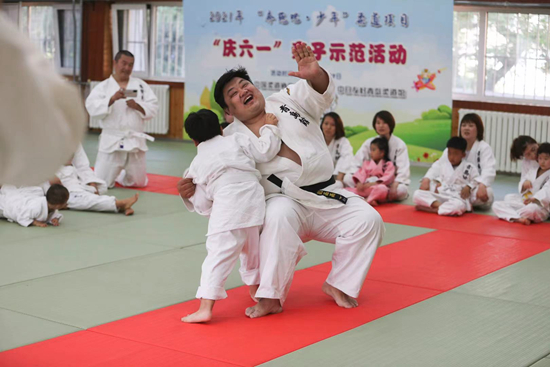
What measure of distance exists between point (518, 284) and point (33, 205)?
337 cm

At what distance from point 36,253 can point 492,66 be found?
6.37 meters

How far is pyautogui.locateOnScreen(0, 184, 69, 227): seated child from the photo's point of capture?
515cm

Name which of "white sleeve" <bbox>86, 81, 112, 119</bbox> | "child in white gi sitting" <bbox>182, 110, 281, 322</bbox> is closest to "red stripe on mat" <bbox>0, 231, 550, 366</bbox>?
"child in white gi sitting" <bbox>182, 110, 281, 322</bbox>

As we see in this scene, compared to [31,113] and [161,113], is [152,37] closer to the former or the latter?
[161,113]

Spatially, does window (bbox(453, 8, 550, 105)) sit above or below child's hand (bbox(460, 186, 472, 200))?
above

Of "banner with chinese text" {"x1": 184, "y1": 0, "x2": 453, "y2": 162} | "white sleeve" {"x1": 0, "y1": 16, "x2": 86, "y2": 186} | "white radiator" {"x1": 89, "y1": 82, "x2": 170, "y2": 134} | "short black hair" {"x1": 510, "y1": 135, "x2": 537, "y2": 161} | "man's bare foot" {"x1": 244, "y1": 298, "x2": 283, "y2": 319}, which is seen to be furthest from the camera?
"white radiator" {"x1": 89, "y1": 82, "x2": 170, "y2": 134}

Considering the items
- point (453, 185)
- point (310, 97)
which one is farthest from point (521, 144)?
point (310, 97)

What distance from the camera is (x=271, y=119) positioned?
3383mm

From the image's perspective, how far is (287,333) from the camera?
3010 mm

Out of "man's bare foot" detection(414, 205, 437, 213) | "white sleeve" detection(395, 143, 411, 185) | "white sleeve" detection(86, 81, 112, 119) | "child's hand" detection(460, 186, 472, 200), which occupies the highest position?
"white sleeve" detection(86, 81, 112, 119)

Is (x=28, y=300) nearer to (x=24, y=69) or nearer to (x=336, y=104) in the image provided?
(x=24, y=69)

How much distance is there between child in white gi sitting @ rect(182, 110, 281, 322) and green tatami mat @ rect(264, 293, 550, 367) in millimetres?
541

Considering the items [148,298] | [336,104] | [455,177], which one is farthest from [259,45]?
[148,298]

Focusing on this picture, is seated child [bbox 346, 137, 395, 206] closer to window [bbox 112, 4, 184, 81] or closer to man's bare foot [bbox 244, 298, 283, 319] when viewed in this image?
man's bare foot [bbox 244, 298, 283, 319]
